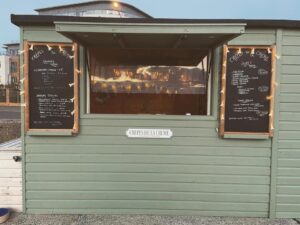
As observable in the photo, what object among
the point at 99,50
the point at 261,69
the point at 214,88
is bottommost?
the point at 214,88

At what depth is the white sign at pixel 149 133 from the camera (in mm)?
3936

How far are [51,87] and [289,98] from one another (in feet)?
11.7

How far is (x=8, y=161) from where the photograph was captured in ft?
13.2

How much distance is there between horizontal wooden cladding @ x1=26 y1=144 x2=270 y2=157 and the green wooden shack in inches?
0.6

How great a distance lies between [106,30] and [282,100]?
108 inches

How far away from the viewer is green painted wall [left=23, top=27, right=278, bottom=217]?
3943mm

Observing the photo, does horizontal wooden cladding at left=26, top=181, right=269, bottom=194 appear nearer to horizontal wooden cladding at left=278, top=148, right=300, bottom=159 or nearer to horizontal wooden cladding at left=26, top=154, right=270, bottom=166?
horizontal wooden cladding at left=26, top=154, right=270, bottom=166

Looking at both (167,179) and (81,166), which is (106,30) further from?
(167,179)

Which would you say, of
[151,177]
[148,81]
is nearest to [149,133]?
[151,177]

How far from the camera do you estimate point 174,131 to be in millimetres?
3949

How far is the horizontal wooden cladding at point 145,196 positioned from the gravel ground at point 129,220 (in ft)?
0.88

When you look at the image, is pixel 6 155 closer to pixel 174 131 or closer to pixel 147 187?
pixel 147 187

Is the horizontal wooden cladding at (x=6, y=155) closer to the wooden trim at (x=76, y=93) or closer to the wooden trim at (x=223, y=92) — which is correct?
the wooden trim at (x=76, y=93)

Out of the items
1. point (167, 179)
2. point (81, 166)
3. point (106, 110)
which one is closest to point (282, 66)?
point (167, 179)
